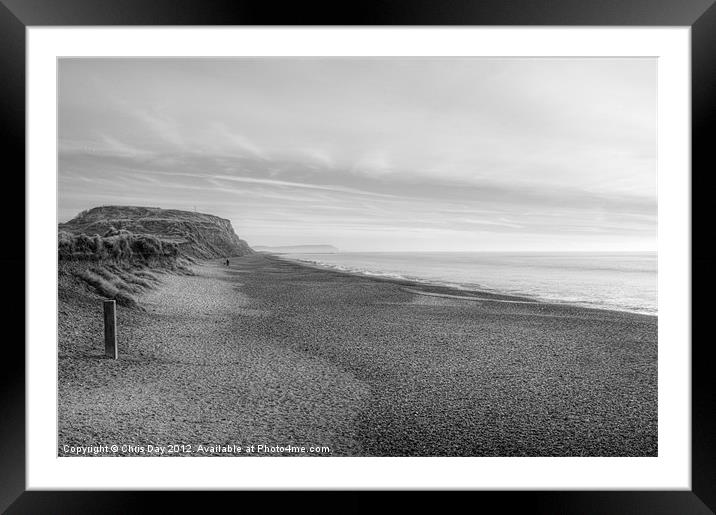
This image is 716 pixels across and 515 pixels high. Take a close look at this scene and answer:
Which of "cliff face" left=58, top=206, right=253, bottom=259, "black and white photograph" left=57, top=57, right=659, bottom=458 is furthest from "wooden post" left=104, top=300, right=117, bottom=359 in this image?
"cliff face" left=58, top=206, right=253, bottom=259

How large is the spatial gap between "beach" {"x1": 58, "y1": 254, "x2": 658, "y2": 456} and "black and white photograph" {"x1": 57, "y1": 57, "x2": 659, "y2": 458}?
16 millimetres

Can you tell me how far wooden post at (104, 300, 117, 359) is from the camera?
2.50 m

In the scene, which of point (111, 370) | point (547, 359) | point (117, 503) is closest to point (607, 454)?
point (547, 359)

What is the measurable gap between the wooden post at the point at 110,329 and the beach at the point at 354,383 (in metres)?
0.08

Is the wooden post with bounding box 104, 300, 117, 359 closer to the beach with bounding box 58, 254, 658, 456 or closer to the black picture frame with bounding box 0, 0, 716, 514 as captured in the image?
the beach with bounding box 58, 254, 658, 456

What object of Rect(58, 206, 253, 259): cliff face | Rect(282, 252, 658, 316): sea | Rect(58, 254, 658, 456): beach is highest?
Rect(58, 206, 253, 259): cliff face

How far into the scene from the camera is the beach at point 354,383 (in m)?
1.99

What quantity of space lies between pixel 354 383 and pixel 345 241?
2.55 metres
